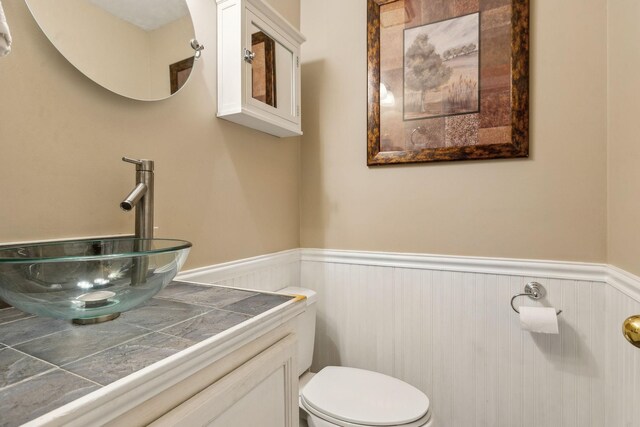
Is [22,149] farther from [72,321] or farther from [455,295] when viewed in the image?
[455,295]

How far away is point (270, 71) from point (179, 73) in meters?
0.40

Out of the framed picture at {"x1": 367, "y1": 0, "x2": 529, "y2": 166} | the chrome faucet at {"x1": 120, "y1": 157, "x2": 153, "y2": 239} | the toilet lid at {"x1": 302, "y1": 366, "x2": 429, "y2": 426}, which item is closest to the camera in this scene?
the chrome faucet at {"x1": 120, "y1": 157, "x2": 153, "y2": 239}

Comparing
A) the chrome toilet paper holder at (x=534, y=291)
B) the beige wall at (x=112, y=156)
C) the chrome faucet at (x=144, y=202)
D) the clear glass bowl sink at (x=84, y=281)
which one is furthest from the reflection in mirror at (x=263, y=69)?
the chrome toilet paper holder at (x=534, y=291)

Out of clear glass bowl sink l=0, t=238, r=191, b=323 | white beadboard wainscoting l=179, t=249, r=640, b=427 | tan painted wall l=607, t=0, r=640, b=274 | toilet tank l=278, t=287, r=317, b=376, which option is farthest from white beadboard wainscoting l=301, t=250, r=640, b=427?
clear glass bowl sink l=0, t=238, r=191, b=323

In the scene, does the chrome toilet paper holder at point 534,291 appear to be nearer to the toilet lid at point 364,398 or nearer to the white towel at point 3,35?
the toilet lid at point 364,398

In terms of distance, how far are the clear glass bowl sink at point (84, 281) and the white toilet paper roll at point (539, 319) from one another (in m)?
1.23

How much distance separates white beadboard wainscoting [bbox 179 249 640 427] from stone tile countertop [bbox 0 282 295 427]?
44 centimetres

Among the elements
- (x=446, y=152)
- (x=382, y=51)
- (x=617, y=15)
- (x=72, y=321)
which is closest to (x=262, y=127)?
(x=382, y=51)

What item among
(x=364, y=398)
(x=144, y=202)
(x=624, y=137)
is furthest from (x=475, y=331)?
(x=144, y=202)

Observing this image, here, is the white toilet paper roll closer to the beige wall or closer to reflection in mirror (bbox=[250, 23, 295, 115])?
the beige wall

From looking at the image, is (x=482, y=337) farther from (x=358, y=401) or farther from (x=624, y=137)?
(x=624, y=137)

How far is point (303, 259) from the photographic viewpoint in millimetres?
1730

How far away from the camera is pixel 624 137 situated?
1038 millimetres

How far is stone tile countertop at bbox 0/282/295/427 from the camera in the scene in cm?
35
